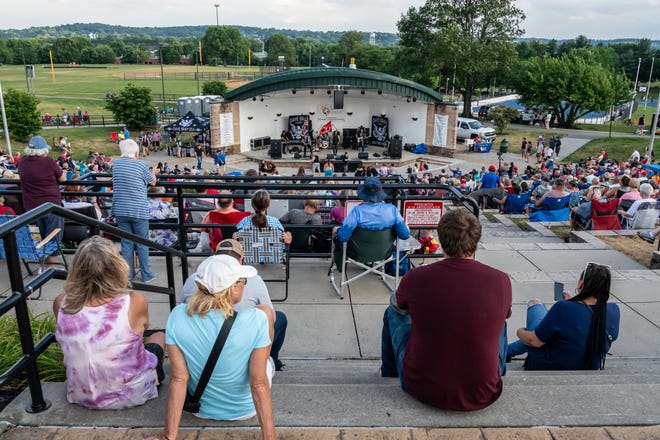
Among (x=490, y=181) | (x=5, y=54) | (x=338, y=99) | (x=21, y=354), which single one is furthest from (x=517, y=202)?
(x=5, y=54)

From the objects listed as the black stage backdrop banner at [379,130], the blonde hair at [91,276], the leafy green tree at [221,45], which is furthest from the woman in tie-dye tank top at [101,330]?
the leafy green tree at [221,45]

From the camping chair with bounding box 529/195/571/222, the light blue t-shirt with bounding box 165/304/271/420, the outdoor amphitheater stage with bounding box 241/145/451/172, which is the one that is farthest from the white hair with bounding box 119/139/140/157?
the outdoor amphitheater stage with bounding box 241/145/451/172

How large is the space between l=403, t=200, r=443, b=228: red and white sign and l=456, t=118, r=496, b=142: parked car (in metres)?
Result: 28.7

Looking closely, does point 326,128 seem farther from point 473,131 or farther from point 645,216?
point 645,216

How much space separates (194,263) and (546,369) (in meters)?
4.33

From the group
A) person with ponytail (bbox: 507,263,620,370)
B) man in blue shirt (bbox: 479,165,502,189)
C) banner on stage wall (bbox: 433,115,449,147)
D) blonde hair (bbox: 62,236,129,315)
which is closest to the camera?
blonde hair (bbox: 62,236,129,315)

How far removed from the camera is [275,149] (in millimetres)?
27891

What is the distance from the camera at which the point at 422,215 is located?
260 inches

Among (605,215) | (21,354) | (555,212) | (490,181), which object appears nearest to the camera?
(21,354)

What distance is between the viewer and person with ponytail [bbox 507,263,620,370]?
360 cm

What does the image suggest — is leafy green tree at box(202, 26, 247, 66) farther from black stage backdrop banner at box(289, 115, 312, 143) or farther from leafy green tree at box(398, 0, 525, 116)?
black stage backdrop banner at box(289, 115, 312, 143)

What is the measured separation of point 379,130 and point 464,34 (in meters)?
15.6

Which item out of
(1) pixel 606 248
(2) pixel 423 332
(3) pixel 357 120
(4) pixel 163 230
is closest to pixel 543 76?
(3) pixel 357 120

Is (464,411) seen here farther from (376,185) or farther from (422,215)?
(422,215)
